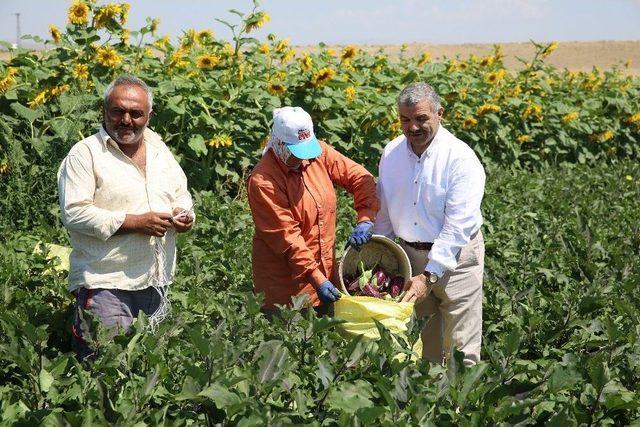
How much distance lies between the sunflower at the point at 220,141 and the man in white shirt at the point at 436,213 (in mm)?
2769

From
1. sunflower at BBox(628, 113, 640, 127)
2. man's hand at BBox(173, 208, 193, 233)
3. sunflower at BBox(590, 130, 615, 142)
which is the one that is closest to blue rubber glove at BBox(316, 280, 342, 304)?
man's hand at BBox(173, 208, 193, 233)

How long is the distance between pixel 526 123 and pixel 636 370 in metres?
7.13

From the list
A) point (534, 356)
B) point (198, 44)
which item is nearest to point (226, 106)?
point (198, 44)

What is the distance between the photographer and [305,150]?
11.8ft

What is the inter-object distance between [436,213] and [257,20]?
3591mm

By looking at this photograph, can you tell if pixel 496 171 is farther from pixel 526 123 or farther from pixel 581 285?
pixel 581 285

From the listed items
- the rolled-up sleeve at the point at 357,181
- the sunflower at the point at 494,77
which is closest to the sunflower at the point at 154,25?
the rolled-up sleeve at the point at 357,181

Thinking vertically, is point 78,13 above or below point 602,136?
above

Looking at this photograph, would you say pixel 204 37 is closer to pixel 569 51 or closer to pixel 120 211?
pixel 120 211

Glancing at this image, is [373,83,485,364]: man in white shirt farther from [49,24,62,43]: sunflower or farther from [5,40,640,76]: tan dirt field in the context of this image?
[5,40,640,76]: tan dirt field

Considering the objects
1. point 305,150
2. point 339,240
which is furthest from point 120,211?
point 339,240

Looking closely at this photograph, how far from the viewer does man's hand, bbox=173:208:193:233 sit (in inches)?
137

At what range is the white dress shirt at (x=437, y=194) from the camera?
12.2 ft

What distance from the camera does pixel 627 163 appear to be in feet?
31.7
